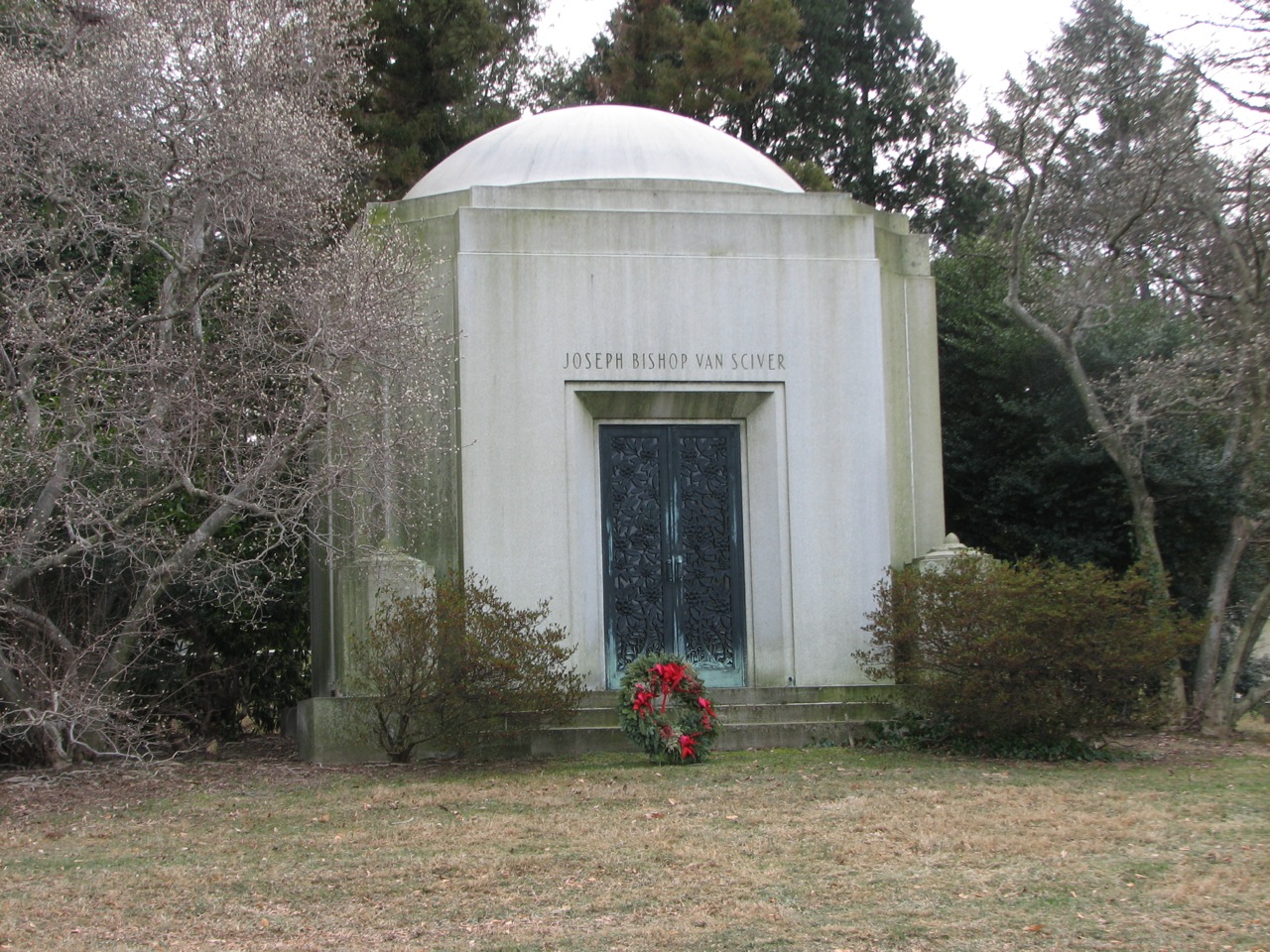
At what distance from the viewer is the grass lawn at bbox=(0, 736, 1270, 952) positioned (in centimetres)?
643

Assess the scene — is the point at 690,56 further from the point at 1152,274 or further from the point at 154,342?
A: the point at 154,342

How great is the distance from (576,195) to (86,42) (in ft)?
18.8

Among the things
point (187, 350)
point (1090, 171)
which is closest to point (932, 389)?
point (1090, 171)

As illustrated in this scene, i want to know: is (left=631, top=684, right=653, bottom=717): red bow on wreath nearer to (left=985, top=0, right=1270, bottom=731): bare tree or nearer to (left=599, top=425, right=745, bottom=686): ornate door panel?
(left=599, top=425, right=745, bottom=686): ornate door panel

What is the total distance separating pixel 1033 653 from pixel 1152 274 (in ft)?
24.3

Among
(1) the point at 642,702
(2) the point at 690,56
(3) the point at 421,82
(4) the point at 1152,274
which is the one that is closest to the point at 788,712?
(1) the point at 642,702

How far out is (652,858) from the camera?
777 centimetres

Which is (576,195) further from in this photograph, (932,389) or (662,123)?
(932,389)

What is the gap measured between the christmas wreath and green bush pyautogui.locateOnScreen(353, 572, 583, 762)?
24.7 inches

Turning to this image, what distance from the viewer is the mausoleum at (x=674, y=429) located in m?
12.9

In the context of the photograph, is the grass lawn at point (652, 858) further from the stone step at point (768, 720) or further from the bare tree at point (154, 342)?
the bare tree at point (154, 342)

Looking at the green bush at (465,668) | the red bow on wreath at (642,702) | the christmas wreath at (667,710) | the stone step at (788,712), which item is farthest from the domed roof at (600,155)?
the red bow on wreath at (642,702)

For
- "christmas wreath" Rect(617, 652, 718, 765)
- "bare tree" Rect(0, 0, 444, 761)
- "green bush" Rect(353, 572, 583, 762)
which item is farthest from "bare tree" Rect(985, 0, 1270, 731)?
"bare tree" Rect(0, 0, 444, 761)

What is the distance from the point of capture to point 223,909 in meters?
6.92
